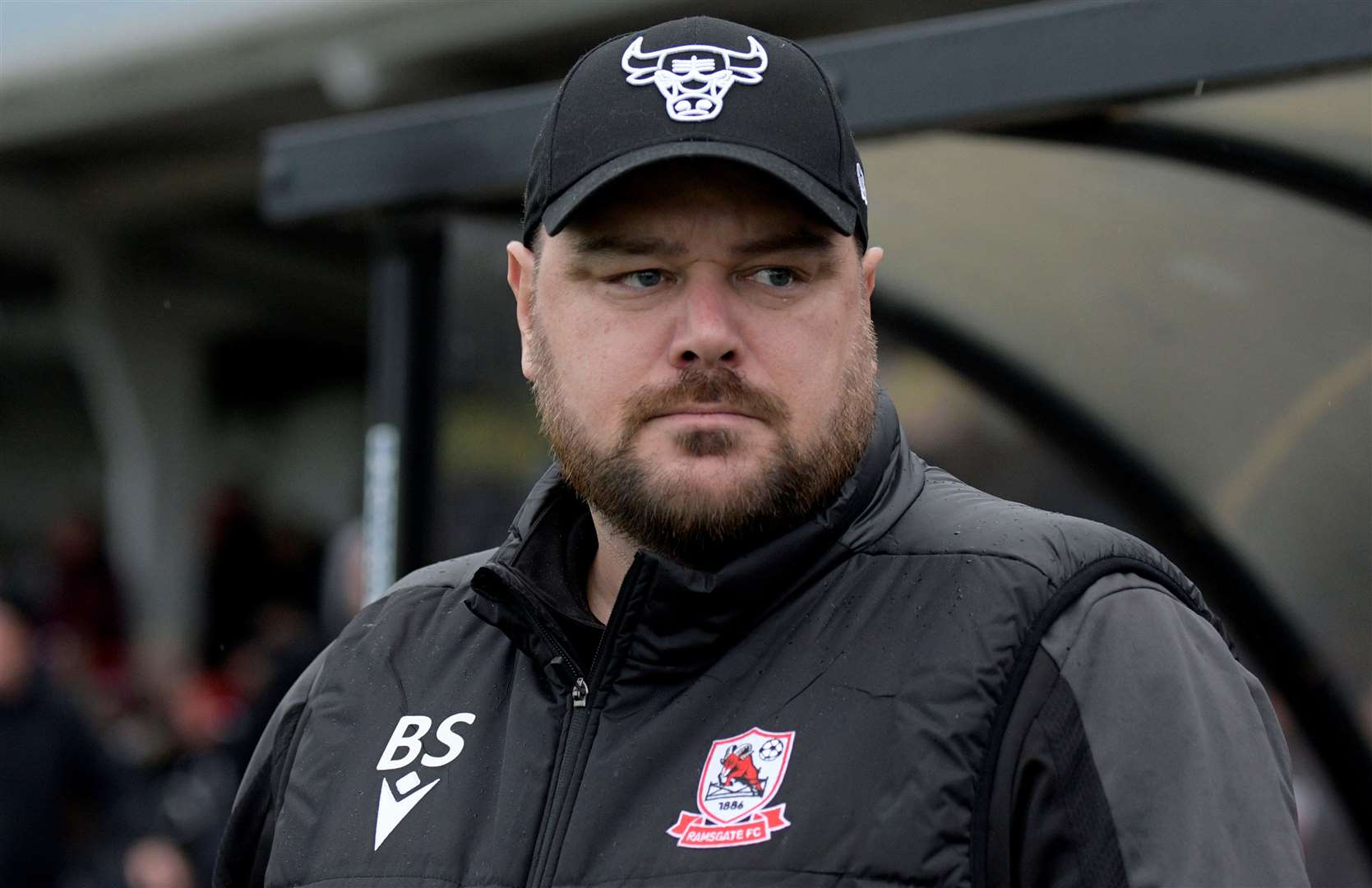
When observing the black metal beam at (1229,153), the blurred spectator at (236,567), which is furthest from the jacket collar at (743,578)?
the blurred spectator at (236,567)

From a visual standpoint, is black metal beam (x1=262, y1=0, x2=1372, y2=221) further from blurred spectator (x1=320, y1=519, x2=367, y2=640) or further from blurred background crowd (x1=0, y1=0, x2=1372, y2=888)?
blurred spectator (x1=320, y1=519, x2=367, y2=640)

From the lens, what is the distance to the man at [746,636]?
1467 mm

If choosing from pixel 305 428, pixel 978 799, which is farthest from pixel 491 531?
pixel 305 428

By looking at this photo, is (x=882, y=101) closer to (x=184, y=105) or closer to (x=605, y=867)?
(x=605, y=867)

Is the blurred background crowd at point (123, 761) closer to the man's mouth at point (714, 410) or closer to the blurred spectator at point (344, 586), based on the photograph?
the blurred spectator at point (344, 586)

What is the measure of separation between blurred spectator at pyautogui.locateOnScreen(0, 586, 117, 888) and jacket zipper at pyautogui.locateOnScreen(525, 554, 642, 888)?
175 inches

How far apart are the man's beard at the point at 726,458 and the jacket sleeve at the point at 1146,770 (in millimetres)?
335

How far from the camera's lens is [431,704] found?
1914 millimetres

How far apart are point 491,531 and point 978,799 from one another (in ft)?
7.46

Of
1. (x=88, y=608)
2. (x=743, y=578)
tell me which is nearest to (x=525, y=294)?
(x=743, y=578)

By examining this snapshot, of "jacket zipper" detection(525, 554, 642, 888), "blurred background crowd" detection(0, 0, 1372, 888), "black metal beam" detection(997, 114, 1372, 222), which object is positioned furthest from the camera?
"blurred background crowd" detection(0, 0, 1372, 888)

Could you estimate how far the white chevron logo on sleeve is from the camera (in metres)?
1.82

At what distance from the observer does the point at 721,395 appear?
1.75 metres

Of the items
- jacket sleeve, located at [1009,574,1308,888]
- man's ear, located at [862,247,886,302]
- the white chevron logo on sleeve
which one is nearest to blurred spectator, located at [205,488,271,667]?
the white chevron logo on sleeve
